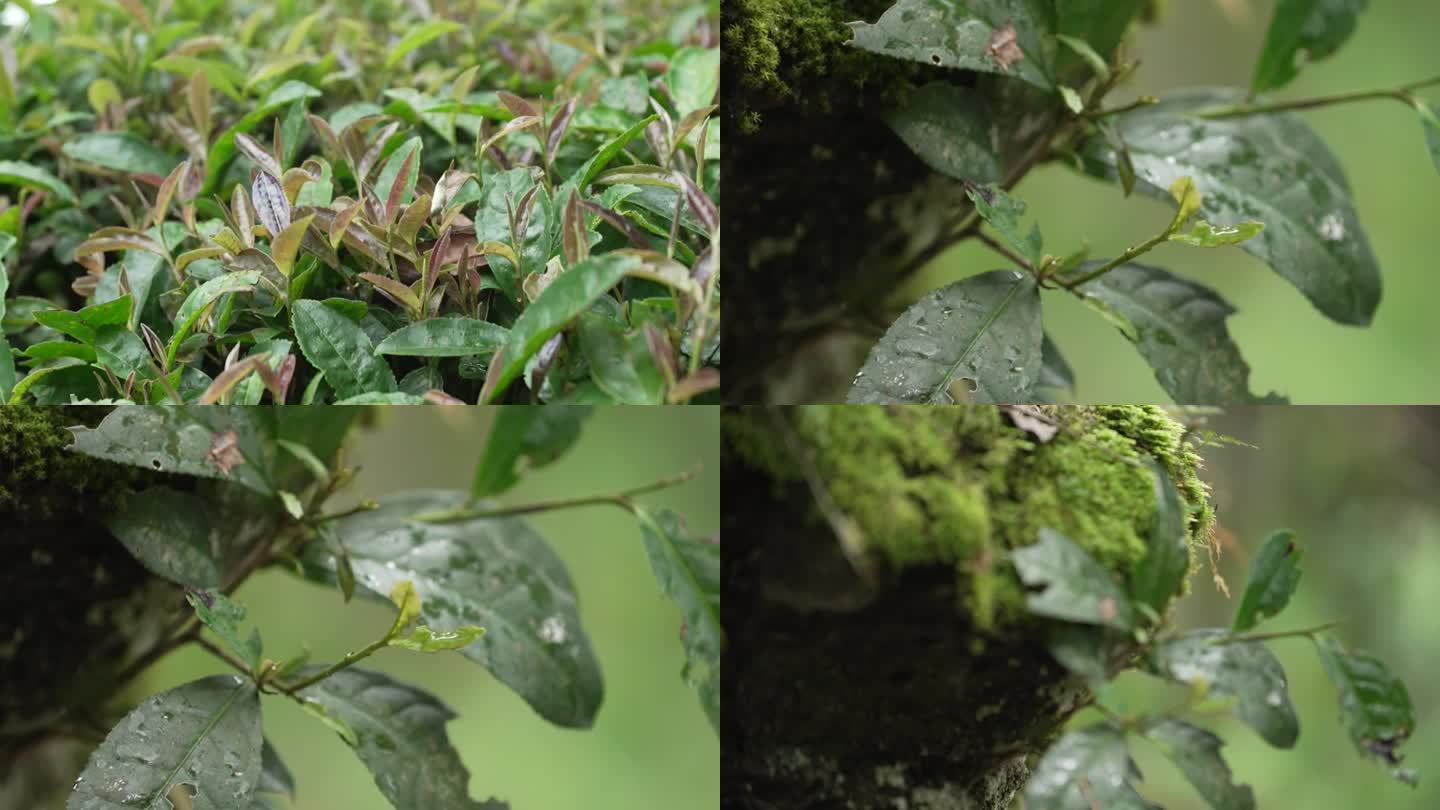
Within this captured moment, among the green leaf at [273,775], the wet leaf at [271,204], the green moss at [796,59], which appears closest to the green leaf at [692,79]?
the green moss at [796,59]

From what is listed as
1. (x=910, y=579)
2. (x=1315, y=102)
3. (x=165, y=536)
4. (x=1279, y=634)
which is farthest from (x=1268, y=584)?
(x=165, y=536)

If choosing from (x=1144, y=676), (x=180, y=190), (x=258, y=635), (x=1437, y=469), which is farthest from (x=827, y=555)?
(x=180, y=190)

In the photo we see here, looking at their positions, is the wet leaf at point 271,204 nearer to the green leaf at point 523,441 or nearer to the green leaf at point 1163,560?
the green leaf at point 523,441

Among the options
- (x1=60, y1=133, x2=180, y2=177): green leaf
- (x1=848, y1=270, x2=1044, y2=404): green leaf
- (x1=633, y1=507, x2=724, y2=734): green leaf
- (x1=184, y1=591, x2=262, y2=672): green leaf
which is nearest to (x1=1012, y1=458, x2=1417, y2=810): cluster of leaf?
(x1=848, y1=270, x2=1044, y2=404): green leaf

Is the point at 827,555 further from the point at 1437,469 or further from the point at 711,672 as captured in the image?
the point at 1437,469

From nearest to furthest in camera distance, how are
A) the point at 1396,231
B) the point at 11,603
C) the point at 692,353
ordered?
1. the point at 692,353
2. the point at 11,603
3. the point at 1396,231

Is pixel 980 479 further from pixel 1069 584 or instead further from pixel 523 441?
pixel 523 441

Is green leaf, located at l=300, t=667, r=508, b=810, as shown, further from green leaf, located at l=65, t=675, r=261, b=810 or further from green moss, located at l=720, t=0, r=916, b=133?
green moss, located at l=720, t=0, r=916, b=133
